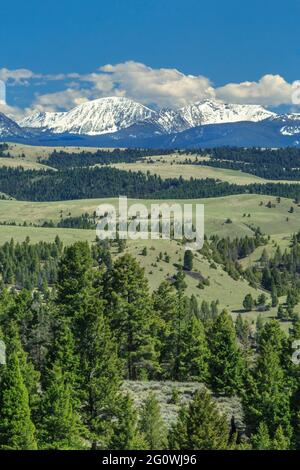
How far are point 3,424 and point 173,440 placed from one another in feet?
46.4

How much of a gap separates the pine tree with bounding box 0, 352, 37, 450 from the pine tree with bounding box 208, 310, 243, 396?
3202cm

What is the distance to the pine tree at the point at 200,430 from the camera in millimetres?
51688

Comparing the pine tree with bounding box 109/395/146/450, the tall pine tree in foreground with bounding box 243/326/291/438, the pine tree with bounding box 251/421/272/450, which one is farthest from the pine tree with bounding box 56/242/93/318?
the pine tree with bounding box 251/421/272/450

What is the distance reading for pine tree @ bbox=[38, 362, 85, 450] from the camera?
190 ft

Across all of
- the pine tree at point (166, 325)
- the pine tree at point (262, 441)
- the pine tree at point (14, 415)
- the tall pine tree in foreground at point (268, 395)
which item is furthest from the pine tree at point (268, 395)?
the pine tree at point (166, 325)

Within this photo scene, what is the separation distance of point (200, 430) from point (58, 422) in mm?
12760

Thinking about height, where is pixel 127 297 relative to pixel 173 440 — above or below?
above

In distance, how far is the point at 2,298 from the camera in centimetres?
9619

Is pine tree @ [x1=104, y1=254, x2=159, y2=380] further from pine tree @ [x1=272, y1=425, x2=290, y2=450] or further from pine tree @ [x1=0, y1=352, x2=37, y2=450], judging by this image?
pine tree @ [x1=272, y1=425, x2=290, y2=450]

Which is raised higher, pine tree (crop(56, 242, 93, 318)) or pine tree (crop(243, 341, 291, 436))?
pine tree (crop(56, 242, 93, 318))

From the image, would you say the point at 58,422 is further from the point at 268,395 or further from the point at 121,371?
the point at 268,395

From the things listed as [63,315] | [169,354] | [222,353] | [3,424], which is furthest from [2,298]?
[3,424]
